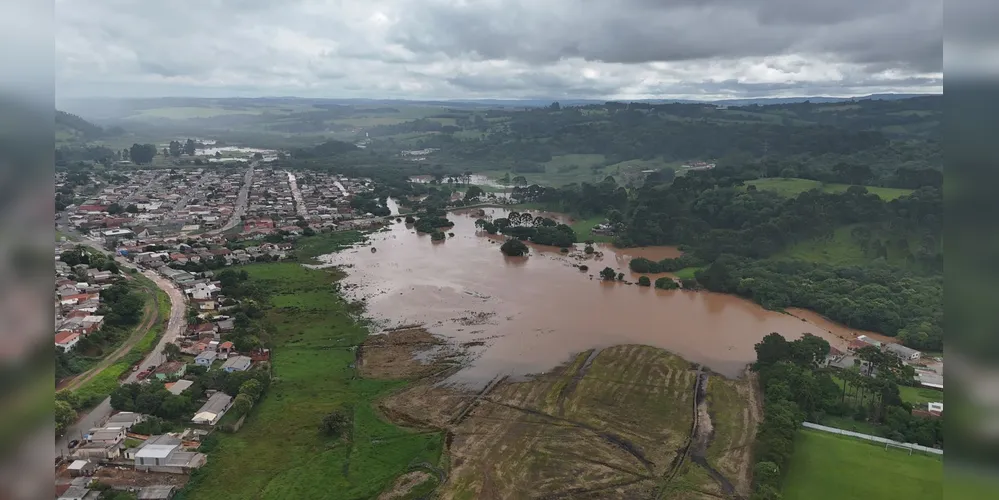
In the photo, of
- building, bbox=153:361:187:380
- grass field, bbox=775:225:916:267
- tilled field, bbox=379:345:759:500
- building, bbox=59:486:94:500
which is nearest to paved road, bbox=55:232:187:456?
building, bbox=153:361:187:380

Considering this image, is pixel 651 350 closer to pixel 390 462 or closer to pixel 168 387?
pixel 390 462

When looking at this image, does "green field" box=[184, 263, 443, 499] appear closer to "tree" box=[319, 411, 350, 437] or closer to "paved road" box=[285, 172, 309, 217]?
"tree" box=[319, 411, 350, 437]

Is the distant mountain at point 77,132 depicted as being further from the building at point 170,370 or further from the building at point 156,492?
the building at point 156,492

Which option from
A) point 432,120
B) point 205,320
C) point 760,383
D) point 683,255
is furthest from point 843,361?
point 432,120

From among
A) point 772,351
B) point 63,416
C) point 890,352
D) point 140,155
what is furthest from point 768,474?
point 140,155

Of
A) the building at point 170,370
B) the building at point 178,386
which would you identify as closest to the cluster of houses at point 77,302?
the building at point 170,370

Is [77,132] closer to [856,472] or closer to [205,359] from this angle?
[205,359]
